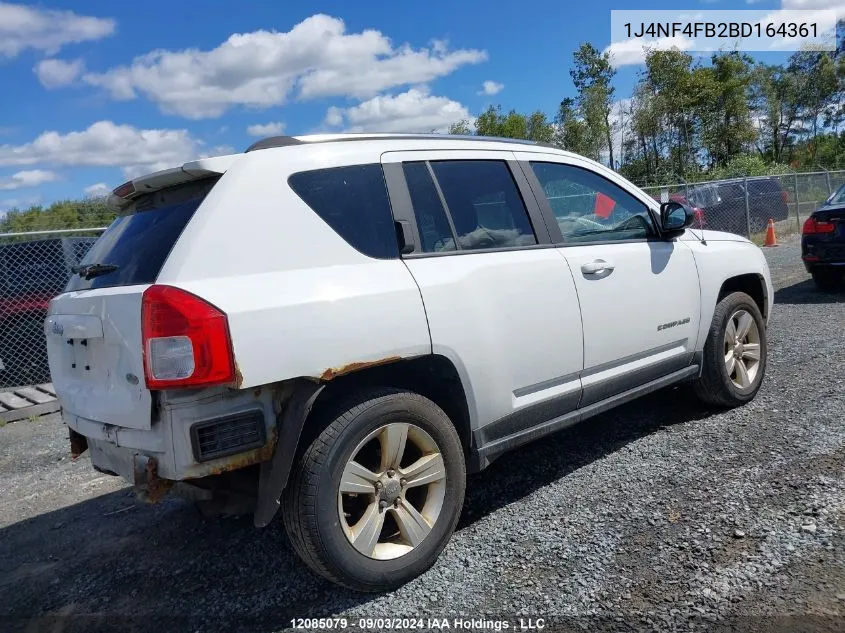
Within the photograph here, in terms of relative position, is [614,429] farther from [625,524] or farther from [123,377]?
[123,377]

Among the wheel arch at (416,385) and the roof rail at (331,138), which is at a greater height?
the roof rail at (331,138)

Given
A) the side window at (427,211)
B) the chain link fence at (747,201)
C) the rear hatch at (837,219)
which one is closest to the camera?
the side window at (427,211)

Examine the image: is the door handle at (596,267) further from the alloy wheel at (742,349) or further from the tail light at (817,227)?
the tail light at (817,227)

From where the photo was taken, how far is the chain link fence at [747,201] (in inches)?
631

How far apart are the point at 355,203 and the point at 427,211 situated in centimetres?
40

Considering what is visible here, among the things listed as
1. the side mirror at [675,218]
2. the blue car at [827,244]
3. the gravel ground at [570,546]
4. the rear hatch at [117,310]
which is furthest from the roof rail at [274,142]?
the blue car at [827,244]

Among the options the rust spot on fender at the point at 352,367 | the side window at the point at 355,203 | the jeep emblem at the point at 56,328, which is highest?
the side window at the point at 355,203

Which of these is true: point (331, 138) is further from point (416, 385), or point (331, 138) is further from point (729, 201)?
point (729, 201)

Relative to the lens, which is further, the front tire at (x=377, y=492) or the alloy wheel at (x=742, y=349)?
the alloy wheel at (x=742, y=349)

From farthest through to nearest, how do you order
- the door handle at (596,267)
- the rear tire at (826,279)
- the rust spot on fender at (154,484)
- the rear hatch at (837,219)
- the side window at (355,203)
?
the rear tire at (826,279) → the rear hatch at (837,219) → the door handle at (596,267) → the side window at (355,203) → the rust spot on fender at (154,484)

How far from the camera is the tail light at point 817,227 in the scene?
851 centimetres

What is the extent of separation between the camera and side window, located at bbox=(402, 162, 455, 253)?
10.2 feet

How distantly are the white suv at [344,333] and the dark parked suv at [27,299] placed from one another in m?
5.34

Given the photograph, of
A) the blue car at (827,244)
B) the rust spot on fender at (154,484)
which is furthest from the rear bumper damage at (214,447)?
the blue car at (827,244)
